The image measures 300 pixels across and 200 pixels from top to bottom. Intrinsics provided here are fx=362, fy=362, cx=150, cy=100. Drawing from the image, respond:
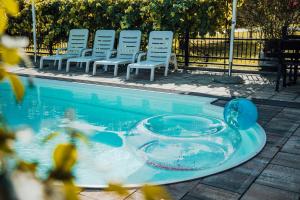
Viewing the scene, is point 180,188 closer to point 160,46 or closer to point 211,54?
point 160,46

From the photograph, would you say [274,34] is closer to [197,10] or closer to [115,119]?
[197,10]

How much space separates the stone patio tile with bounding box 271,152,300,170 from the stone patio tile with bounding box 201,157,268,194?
5.6 inches

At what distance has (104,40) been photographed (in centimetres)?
1082

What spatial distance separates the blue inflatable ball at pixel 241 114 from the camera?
17.5 ft

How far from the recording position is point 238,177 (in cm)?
358

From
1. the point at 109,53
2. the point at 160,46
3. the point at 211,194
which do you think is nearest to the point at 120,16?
the point at 109,53

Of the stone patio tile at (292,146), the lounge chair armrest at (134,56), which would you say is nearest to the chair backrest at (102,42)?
the lounge chair armrest at (134,56)

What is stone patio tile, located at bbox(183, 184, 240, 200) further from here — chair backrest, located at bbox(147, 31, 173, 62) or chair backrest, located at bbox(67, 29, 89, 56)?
chair backrest, located at bbox(67, 29, 89, 56)

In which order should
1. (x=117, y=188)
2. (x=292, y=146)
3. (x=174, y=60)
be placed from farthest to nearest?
(x=174, y=60) < (x=292, y=146) < (x=117, y=188)

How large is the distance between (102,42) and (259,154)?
7530mm

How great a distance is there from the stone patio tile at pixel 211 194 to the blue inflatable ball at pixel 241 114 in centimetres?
224

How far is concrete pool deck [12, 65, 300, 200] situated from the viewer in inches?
127

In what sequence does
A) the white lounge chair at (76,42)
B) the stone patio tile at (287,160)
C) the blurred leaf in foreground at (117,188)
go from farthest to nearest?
the white lounge chair at (76,42) < the stone patio tile at (287,160) < the blurred leaf in foreground at (117,188)

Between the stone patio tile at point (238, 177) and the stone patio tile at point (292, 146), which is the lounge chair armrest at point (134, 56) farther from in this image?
the stone patio tile at point (238, 177)
